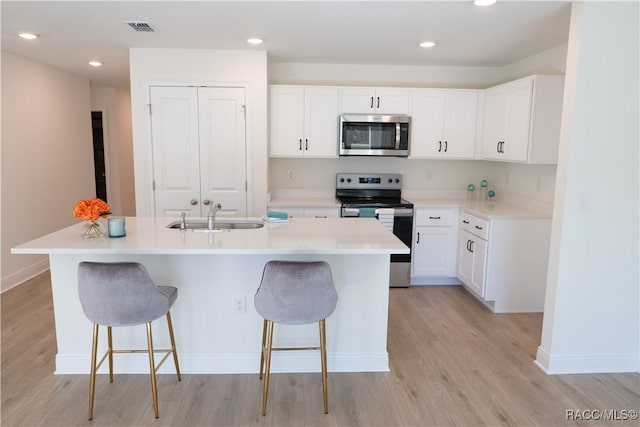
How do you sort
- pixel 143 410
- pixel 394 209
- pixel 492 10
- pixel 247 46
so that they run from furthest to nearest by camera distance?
pixel 394 209 → pixel 247 46 → pixel 492 10 → pixel 143 410

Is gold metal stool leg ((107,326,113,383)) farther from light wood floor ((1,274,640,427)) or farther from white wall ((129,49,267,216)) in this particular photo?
white wall ((129,49,267,216))

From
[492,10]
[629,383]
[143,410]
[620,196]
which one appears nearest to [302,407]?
[143,410]

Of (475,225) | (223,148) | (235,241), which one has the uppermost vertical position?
(223,148)

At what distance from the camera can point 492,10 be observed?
2781 mm

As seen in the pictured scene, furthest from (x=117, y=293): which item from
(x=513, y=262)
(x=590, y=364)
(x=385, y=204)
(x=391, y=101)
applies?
(x=391, y=101)

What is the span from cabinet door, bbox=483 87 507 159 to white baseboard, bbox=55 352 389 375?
252 centimetres

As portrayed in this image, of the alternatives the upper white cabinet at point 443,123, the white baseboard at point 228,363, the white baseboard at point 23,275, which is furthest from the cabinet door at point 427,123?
the white baseboard at point 23,275

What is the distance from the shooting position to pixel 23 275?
177 inches

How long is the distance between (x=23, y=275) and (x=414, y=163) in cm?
430

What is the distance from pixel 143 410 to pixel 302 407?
863mm

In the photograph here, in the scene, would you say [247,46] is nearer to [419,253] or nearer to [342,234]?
[342,234]

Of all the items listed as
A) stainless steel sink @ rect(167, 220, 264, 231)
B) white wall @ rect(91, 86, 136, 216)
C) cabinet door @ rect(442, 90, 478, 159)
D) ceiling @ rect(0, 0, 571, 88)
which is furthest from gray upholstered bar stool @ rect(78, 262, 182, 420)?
white wall @ rect(91, 86, 136, 216)

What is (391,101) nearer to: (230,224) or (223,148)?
(223,148)

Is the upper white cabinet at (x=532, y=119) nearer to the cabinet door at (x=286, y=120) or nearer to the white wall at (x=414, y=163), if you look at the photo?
the white wall at (x=414, y=163)
